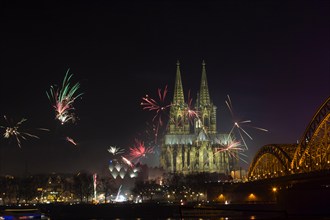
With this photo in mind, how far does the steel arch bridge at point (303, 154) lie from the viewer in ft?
269

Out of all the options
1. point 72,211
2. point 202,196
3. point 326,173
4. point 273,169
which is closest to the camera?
point 326,173

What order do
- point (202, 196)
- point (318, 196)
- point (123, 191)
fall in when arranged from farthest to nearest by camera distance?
point (123, 191)
point (202, 196)
point (318, 196)

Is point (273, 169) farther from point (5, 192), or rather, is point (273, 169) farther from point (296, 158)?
point (5, 192)

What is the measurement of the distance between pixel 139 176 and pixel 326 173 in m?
140

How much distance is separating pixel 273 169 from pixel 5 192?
77837 millimetres

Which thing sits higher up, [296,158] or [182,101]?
[182,101]

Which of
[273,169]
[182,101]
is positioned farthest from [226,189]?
[182,101]

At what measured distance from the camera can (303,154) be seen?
92125 millimetres

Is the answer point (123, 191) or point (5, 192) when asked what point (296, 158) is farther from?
point (123, 191)

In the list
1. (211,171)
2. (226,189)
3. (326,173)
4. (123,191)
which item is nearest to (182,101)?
(211,171)

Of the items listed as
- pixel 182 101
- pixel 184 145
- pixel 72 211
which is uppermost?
pixel 182 101

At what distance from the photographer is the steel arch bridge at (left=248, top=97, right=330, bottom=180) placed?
269 ft

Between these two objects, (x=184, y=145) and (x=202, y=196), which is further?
(x=184, y=145)

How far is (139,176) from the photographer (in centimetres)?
19988
